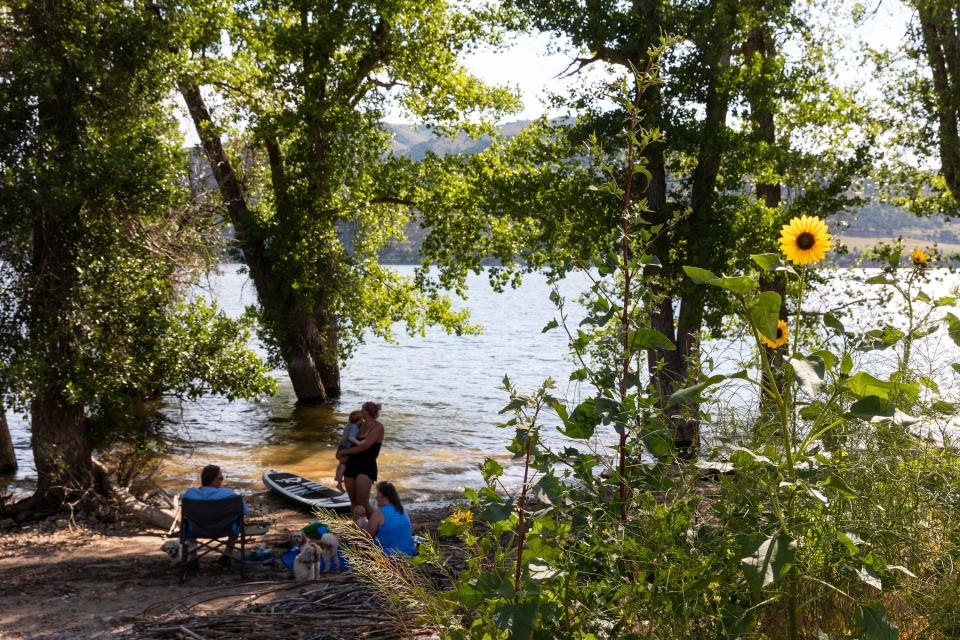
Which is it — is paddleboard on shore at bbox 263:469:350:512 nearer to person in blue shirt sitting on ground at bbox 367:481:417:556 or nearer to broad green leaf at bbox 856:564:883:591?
person in blue shirt sitting on ground at bbox 367:481:417:556

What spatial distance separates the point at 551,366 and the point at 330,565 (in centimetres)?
3346

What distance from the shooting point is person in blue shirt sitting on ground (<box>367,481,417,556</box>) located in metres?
7.86

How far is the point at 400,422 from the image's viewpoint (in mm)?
24406

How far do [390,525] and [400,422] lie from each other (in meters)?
16.6

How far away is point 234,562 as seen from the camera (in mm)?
8969

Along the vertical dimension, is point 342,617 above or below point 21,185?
below

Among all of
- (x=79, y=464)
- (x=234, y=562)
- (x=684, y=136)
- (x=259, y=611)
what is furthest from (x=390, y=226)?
(x=259, y=611)

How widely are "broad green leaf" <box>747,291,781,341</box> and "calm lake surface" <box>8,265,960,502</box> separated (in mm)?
1260

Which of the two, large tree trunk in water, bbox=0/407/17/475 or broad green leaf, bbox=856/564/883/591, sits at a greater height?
broad green leaf, bbox=856/564/883/591

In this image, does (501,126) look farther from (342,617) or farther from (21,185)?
(342,617)

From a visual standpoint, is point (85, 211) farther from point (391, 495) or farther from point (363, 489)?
point (391, 495)

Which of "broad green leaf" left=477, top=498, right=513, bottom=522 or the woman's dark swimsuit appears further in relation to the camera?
the woman's dark swimsuit

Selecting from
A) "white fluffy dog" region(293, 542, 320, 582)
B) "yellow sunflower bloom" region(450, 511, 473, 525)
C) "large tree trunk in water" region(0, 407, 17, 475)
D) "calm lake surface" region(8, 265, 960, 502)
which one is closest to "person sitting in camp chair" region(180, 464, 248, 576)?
"white fluffy dog" region(293, 542, 320, 582)

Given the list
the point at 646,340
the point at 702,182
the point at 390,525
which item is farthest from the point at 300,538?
the point at 702,182
